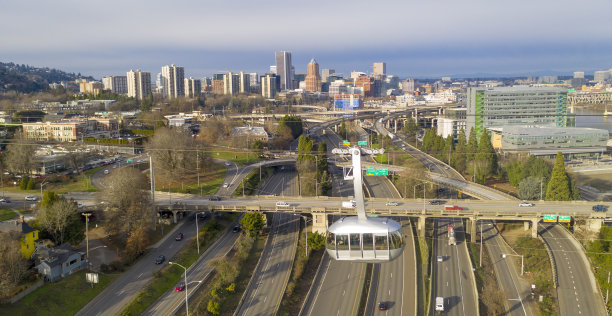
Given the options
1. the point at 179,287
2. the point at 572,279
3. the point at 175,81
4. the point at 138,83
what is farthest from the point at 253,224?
the point at 175,81

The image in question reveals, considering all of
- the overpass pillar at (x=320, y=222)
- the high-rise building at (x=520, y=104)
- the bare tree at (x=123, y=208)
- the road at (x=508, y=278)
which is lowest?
the road at (x=508, y=278)

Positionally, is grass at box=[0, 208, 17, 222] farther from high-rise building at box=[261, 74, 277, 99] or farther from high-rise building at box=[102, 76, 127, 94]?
high-rise building at box=[261, 74, 277, 99]

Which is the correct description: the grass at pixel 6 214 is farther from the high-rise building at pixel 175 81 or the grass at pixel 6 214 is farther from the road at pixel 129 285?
the high-rise building at pixel 175 81

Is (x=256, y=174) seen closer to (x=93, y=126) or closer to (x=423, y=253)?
(x=423, y=253)

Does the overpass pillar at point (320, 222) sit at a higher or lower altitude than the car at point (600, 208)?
lower

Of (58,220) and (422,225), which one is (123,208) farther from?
(422,225)

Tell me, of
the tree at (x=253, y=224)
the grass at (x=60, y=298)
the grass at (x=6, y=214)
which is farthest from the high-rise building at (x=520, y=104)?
the grass at (x=60, y=298)
